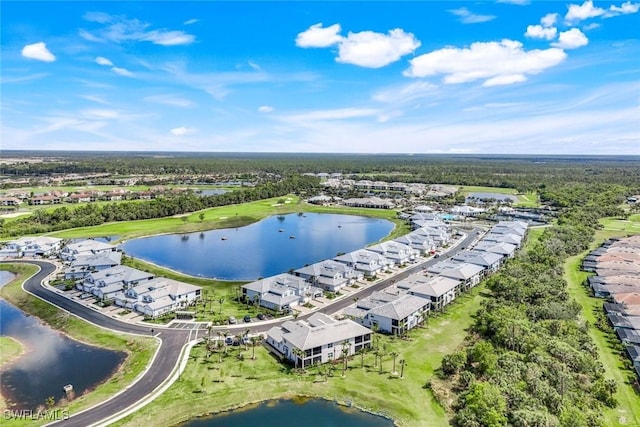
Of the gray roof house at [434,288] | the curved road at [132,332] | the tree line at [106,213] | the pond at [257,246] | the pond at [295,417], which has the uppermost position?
the tree line at [106,213]

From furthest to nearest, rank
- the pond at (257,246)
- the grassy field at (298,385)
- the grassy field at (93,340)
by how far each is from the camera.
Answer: the pond at (257,246) < the grassy field at (93,340) < the grassy field at (298,385)

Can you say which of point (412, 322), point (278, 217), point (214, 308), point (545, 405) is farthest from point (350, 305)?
point (278, 217)

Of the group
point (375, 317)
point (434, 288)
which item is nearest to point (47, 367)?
point (375, 317)

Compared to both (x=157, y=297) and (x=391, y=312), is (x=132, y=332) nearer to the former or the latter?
(x=157, y=297)

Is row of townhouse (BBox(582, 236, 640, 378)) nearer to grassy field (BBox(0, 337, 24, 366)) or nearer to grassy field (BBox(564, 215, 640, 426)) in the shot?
grassy field (BBox(564, 215, 640, 426))

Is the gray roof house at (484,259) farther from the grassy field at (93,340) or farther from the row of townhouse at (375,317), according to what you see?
the grassy field at (93,340)

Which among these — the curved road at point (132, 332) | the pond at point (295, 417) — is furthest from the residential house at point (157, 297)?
the pond at point (295, 417)

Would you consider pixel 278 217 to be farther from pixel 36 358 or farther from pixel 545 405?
pixel 545 405

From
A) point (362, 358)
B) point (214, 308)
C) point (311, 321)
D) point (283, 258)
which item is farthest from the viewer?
point (283, 258)
